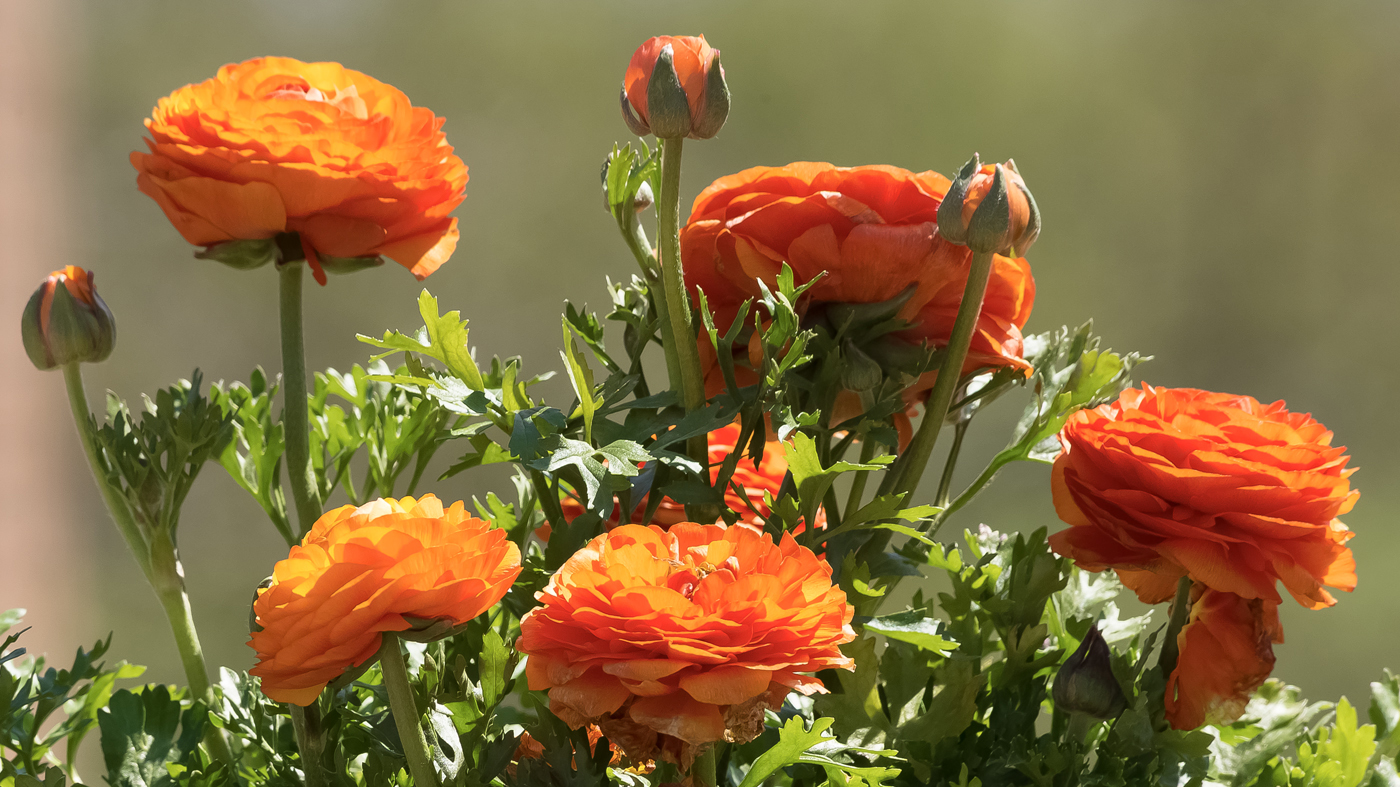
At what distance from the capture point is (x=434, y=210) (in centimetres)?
29

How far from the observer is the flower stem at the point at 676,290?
24cm

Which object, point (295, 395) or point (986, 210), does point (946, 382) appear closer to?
point (986, 210)

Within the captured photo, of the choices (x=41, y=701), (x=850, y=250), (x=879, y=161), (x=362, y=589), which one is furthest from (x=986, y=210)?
(x=879, y=161)

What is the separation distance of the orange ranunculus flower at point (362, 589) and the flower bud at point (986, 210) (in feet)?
0.38

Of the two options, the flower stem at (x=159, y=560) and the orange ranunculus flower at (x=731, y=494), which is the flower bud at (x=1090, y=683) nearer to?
the orange ranunculus flower at (x=731, y=494)

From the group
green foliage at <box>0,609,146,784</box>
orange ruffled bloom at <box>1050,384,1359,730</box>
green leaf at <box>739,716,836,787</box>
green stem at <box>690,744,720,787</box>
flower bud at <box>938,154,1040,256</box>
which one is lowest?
green foliage at <box>0,609,146,784</box>

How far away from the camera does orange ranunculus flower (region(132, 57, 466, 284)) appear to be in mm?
269

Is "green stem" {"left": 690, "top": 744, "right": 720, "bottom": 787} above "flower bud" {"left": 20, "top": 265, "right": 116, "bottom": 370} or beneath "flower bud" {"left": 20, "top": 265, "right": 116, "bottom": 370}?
beneath

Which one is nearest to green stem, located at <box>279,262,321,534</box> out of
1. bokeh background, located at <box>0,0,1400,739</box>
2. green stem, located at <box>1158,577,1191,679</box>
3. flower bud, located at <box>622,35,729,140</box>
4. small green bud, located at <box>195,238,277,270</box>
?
small green bud, located at <box>195,238,277,270</box>

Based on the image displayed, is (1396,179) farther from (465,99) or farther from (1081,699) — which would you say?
(1081,699)

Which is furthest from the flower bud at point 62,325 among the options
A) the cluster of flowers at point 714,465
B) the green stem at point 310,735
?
the green stem at point 310,735

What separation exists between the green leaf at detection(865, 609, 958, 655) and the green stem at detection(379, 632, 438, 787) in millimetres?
97

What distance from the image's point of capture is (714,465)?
281 mm

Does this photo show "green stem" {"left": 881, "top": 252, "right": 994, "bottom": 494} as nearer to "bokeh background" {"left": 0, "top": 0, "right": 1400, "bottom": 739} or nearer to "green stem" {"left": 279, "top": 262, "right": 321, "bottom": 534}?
"green stem" {"left": 279, "top": 262, "right": 321, "bottom": 534}
